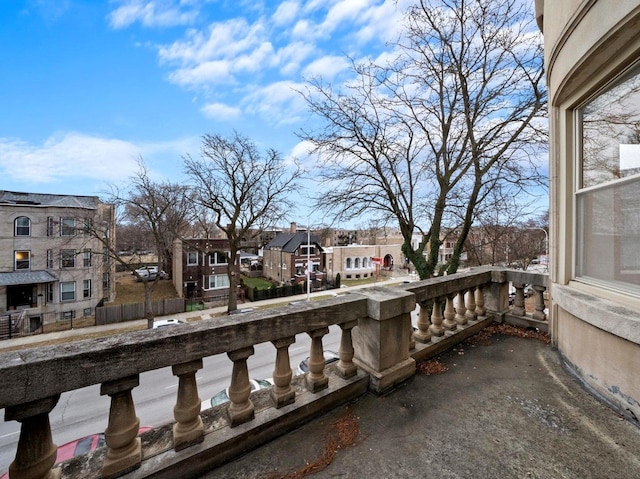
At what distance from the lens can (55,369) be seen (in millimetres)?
1378

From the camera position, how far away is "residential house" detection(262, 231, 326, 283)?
3042cm

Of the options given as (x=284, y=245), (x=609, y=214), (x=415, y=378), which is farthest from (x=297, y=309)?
(x=284, y=245)

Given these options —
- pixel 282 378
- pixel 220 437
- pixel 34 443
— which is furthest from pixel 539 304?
pixel 34 443

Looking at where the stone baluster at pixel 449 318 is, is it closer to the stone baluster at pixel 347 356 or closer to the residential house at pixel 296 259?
the stone baluster at pixel 347 356

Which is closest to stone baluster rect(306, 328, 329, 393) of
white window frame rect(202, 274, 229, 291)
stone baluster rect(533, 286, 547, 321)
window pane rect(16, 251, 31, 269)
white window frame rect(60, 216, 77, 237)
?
stone baluster rect(533, 286, 547, 321)

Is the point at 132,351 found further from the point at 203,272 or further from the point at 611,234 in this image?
the point at 203,272

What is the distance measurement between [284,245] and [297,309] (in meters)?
31.6

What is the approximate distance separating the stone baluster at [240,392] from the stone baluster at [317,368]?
549 millimetres

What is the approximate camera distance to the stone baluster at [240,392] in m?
1.95

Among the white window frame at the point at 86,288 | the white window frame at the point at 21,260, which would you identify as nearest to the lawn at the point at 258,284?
the white window frame at the point at 86,288

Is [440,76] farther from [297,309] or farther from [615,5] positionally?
[297,309]

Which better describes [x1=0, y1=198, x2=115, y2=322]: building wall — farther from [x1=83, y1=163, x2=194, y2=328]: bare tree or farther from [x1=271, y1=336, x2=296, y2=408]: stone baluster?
[x1=271, y1=336, x2=296, y2=408]: stone baluster

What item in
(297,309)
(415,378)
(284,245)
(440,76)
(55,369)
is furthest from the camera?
(284,245)

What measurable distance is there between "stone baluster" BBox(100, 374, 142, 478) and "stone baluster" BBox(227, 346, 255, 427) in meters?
0.57
